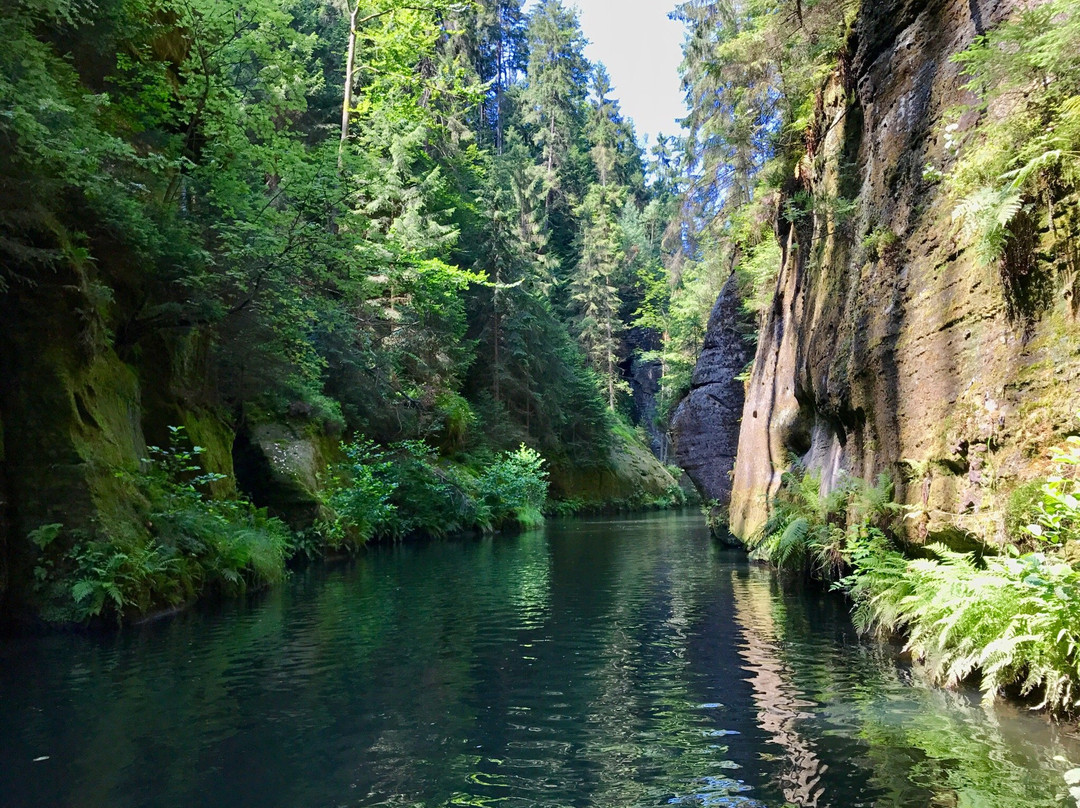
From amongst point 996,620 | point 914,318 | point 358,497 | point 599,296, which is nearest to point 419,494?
point 358,497

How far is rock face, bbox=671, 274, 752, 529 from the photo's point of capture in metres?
23.8

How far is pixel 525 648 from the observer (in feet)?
25.4

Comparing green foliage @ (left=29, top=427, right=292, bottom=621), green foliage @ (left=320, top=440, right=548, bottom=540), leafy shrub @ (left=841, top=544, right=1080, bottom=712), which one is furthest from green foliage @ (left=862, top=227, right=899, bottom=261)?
green foliage @ (left=320, top=440, right=548, bottom=540)

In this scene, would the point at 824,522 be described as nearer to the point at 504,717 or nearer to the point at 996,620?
the point at 996,620

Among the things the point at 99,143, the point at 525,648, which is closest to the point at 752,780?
the point at 525,648

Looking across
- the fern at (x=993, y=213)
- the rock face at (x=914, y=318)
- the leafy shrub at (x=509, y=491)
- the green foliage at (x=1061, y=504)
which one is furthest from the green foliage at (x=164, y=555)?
the leafy shrub at (x=509, y=491)

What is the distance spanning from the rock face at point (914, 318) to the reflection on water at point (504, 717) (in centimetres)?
199

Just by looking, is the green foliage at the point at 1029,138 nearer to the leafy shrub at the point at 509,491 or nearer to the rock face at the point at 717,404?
the rock face at the point at 717,404

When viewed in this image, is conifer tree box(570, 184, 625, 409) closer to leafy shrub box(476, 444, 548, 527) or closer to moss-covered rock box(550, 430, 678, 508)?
moss-covered rock box(550, 430, 678, 508)

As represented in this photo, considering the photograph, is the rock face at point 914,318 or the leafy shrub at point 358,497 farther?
the leafy shrub at point 358,497

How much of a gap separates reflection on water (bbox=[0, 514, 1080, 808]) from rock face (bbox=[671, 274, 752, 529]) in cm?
1443

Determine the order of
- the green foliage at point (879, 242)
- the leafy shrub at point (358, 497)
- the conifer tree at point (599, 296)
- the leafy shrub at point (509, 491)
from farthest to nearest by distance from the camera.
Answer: the conifer tree at point (599, 296)
the leafy shrub at point (509, 491)
the leafy shrub at point (358, 497)
the green foliage at point (879, 242)

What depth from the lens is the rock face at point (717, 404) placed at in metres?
23.8

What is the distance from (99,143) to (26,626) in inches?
230
